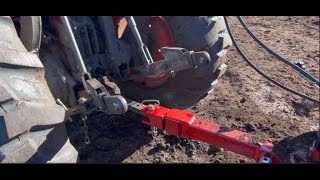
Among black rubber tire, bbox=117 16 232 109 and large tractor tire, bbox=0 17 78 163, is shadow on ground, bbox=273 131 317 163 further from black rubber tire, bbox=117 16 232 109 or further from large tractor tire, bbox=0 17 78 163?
large tractor tire, bbox=0 17 78 163

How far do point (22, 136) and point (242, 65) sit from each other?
11.2 ft

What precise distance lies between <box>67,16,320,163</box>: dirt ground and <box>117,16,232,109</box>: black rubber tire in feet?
1.16

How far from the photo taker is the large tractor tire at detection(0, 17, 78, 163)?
1.97 metres

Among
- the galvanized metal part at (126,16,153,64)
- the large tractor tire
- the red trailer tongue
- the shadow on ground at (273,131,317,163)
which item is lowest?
the shadow on ground at (273,131,317,163)

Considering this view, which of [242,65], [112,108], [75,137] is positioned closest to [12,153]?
[112,108]

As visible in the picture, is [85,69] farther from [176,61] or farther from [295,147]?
[295,147]

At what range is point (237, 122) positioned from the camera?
12.7 ft

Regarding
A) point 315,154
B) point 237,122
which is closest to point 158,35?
point 237,122

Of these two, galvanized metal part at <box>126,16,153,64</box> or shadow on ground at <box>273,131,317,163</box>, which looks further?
shadow on ground at <box>273,131,317,163</box>

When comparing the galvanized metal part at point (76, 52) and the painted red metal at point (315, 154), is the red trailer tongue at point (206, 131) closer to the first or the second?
the painted red metal at point (315, 154)

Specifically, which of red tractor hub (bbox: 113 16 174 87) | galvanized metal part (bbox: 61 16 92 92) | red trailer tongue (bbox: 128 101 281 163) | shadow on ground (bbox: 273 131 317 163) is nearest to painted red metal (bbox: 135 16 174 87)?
red tractor hub (bbox: 113 16 174 87)

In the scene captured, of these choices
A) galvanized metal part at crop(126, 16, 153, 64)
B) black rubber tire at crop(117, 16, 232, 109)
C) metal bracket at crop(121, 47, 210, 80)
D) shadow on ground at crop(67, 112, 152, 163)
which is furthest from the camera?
shadow on ground at crop(67, 112, 152, 163)
